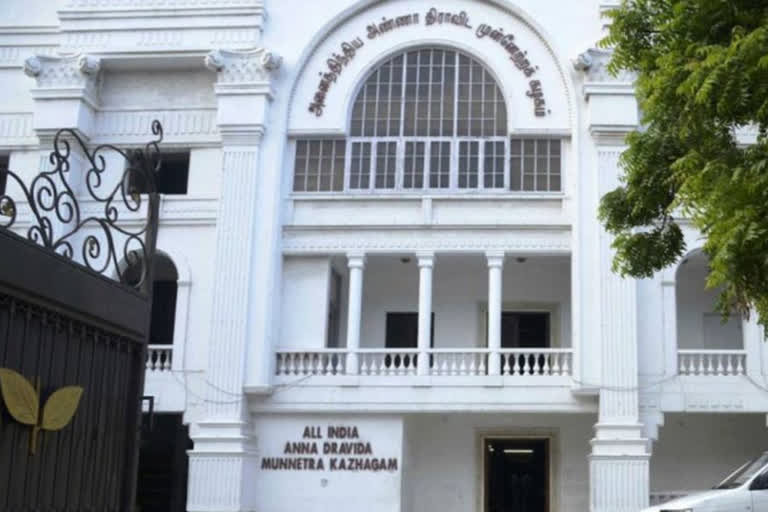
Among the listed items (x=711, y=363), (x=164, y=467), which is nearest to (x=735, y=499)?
(x=711, y=363)

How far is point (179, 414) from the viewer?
21.4 metres

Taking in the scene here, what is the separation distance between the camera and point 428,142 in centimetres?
2069

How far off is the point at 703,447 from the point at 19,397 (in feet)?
57.3

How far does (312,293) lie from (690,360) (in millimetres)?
7266

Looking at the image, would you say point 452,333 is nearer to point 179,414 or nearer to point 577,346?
point 577,346

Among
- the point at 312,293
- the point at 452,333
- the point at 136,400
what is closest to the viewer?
the point at 136,400

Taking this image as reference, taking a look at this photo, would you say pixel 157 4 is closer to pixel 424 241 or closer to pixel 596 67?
pixel 424 241

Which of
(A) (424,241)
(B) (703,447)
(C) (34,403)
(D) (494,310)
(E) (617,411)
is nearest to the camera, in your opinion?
(C) (34,403)

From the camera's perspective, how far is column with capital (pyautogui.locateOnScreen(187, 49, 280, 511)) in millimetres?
19094

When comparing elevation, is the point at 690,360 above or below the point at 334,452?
above

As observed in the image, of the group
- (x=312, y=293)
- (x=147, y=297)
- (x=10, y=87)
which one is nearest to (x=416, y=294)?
(x=312, y=293)

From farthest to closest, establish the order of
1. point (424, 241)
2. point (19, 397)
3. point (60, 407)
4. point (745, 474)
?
point (424, 241)
point (745, 474)
point (60, 407)
point (19, 397)

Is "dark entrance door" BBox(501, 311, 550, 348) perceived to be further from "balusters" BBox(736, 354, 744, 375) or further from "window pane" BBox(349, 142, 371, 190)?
"window pane" BBox(349, 142, 371, 190)

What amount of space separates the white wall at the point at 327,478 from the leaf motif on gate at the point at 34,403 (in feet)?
44.5
